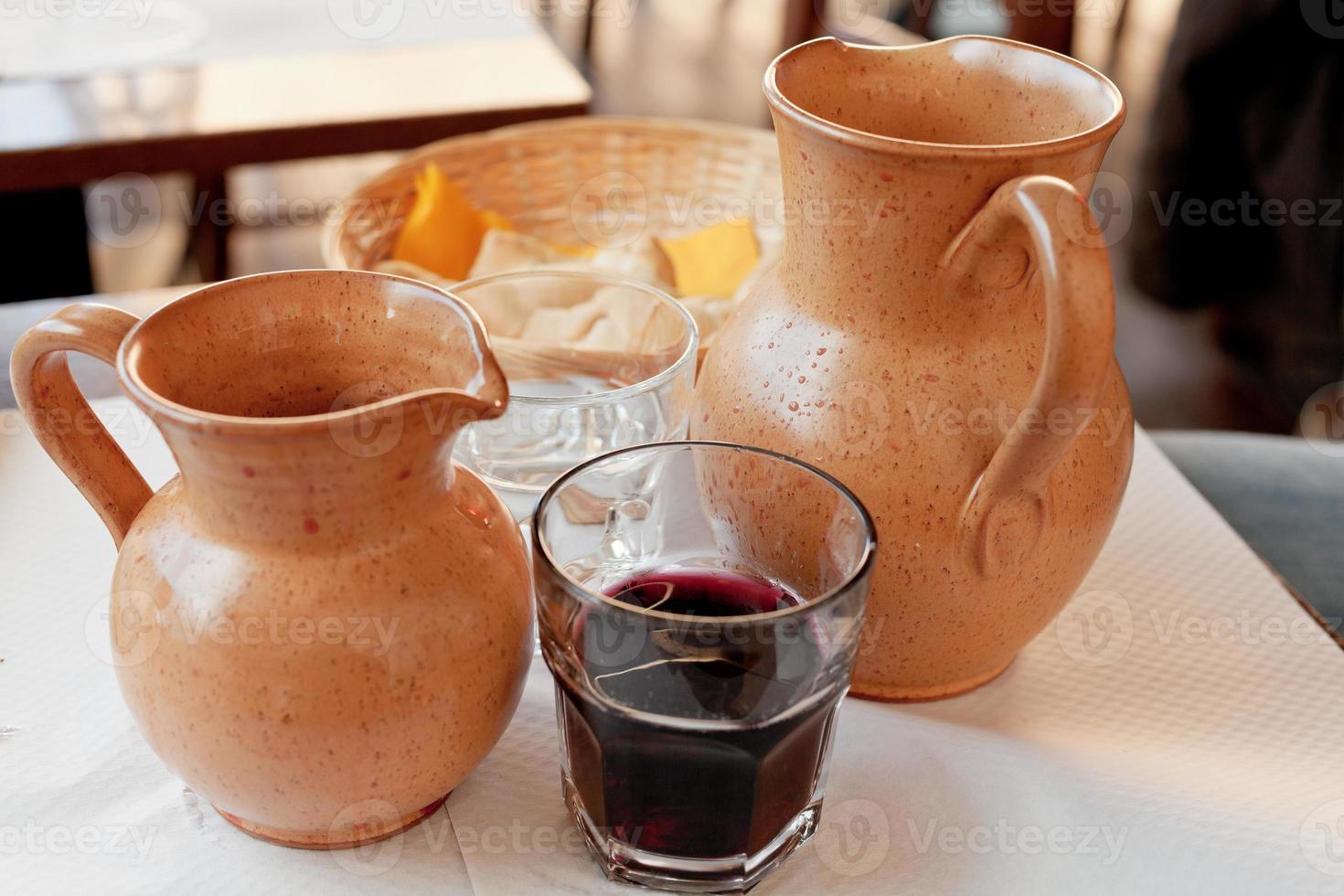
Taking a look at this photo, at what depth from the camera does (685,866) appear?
0.49m

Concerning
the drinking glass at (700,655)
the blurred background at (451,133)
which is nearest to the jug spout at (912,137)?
the drinking glass at (700,655)

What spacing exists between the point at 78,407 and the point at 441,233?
0.55m

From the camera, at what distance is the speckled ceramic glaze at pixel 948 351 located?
48cm

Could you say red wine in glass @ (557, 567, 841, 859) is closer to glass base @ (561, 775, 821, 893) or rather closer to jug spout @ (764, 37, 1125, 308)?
glass base @ (561, 775, 821, 893)

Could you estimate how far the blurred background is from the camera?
1403 millimetres

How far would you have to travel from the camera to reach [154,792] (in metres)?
0.54

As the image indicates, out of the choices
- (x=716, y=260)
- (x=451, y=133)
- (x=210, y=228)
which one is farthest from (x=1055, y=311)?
(x=210, y=228)

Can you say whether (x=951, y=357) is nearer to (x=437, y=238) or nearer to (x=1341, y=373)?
(x=437, y=238)

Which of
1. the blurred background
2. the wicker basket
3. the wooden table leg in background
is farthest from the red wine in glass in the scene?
the wooden table leg in background

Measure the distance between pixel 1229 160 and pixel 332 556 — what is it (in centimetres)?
184

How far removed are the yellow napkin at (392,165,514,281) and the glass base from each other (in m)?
0.61

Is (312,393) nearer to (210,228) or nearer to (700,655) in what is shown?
(700,655)

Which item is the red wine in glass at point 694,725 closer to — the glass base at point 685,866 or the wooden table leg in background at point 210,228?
the glass base at point 685,866

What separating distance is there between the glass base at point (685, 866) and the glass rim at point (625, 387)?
0.62 ft
